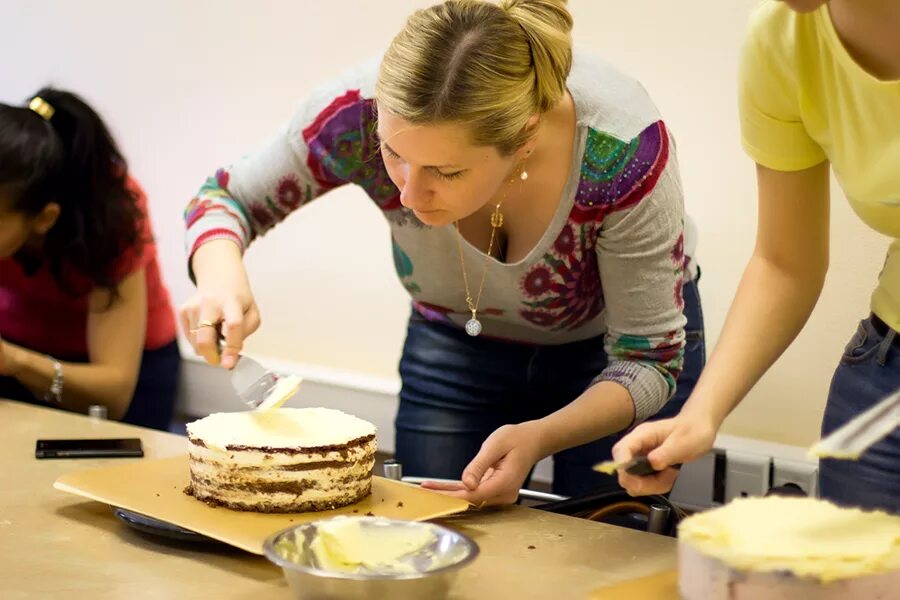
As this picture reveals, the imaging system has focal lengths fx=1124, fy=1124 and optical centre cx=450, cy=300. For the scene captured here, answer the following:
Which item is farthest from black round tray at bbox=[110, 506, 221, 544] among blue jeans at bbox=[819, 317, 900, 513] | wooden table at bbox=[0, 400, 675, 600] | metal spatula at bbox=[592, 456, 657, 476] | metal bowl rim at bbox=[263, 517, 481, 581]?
blue jeans at bbox=[819, 317, 900, 513]

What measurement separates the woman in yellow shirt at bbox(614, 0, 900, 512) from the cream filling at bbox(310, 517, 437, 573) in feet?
0.73

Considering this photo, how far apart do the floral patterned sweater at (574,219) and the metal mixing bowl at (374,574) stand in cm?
53

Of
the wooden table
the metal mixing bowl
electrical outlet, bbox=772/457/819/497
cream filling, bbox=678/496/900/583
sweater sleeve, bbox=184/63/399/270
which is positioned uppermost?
sweater sleeve, bbox=184/63/399/270

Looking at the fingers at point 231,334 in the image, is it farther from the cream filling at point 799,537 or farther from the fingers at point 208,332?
the cream filling at point 799,537

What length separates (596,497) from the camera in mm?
1428

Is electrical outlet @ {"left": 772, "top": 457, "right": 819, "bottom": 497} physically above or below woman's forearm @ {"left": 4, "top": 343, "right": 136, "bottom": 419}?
below

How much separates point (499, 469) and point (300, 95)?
167 centimetres

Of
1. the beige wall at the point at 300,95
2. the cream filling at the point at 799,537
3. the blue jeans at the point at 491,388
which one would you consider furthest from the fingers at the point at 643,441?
the beige wall at the point at 300,95

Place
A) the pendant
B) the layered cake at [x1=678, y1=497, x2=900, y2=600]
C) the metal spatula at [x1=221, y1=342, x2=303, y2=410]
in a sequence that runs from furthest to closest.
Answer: the pendant, the metal spatula at [x1=221, y1=342, x2=303, y2=410], the layered cake at [x1=678, y1=497, x2=900, y2=600]

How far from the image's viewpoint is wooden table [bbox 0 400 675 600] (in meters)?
1.08

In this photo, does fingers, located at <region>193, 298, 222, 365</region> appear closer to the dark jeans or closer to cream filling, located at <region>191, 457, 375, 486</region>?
cream filling, located at <region>191, 457, 375, 486</region>

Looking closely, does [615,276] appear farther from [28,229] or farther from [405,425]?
[28,229]

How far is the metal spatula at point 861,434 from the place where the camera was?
92 centimetres

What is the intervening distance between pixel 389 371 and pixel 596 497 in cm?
142
